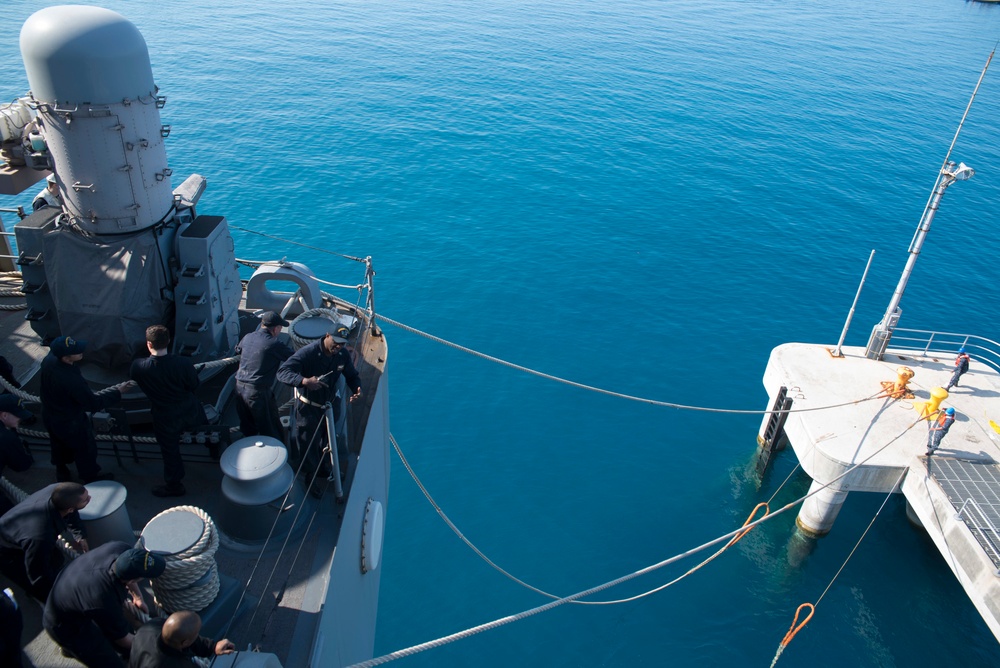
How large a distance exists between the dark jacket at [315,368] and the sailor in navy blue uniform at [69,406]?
1.93m

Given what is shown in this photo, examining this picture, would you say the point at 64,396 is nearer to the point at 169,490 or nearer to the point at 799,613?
the point at 169,490

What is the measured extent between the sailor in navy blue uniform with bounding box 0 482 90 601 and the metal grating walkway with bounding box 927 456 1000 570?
1528cm

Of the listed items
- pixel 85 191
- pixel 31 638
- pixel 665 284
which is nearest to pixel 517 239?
pixel 665 284

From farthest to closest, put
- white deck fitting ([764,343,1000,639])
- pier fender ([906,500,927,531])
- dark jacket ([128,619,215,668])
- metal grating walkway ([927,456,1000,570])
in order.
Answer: pier fender ([906,500,927,531])
white deck fitting ([764,343,1000,639])
metal grating walkway ([927,456,1000,570])
dark jacket ([128,619,215,668])

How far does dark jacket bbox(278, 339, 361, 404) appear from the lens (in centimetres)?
785

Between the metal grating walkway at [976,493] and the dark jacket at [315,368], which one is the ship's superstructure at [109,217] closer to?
the dark jacket at [315,368]

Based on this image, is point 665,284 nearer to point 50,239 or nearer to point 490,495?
point 490,495

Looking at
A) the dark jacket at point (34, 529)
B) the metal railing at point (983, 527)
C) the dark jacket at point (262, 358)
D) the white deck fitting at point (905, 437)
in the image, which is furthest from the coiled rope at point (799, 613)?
the dark jacket at point (34, 529)

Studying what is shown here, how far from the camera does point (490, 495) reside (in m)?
16.3

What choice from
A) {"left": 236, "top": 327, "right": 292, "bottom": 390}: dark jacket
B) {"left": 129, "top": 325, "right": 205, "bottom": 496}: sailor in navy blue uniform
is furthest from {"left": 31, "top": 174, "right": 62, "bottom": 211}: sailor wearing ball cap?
{"left": 236, "top": 327, "right": 292, "bottom": 390}: dark jacket

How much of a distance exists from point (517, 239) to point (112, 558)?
22.6 meters

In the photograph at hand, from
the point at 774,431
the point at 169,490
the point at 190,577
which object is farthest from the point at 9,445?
the point at 774,431

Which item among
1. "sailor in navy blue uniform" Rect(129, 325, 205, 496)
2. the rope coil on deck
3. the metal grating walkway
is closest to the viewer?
the rope coil on deck

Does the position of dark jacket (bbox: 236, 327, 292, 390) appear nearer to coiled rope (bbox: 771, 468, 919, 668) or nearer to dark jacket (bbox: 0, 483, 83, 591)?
dark jacket (bbox: 0, 483, 83, 591)
